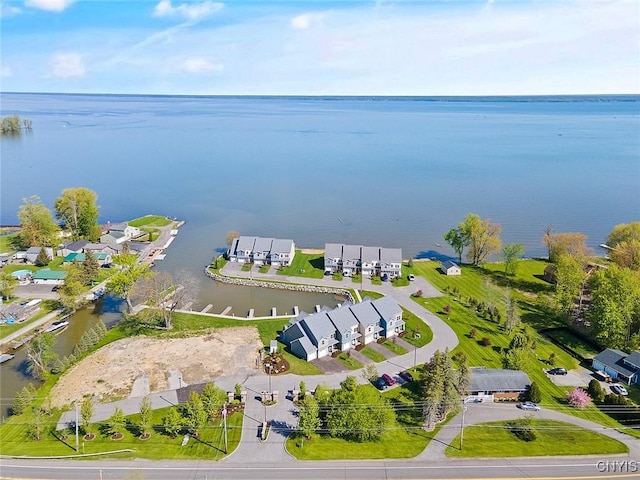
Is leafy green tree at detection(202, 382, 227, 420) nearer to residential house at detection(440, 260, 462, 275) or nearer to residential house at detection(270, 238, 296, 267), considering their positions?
residential house at detection(270, 238, 296, 267)

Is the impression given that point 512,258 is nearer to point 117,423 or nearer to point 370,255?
point 370,255

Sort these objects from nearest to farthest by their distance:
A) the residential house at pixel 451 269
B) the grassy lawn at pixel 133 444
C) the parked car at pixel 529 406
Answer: the grassy lawn at pixel 133 444
the parked car at pixel 529 406
the residential house at pixel 451 269

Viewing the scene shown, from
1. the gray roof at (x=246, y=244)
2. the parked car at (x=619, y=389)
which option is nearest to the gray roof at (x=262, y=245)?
the gray roof at (x=246, y=244)

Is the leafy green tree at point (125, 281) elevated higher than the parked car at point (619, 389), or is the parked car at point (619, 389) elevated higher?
the leafy green tree at point (125, 281)

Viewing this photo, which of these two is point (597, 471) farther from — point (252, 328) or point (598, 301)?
point (252, 328)

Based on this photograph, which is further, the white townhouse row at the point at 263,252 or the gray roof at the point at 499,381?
the white townhouse row at the point at 263,252

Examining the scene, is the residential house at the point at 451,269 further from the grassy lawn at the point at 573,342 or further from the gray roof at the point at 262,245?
the gray roof at the point at 262,245
